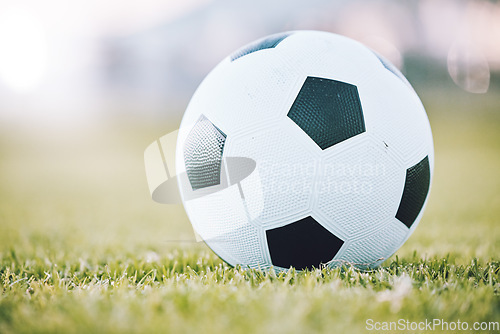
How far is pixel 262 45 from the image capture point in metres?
2.70

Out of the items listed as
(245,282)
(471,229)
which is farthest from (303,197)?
(471,229)

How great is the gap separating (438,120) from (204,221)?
27552mm

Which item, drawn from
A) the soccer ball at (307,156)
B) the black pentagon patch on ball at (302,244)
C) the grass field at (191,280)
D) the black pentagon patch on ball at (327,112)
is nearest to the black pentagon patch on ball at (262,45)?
the soccer ball at (307,156)

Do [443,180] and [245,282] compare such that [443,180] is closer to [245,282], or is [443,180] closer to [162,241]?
[162,241]

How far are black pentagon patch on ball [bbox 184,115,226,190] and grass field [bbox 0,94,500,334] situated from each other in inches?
23.4

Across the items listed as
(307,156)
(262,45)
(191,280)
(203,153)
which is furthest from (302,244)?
(262,45)

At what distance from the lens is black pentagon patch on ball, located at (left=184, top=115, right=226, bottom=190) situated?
2473mm

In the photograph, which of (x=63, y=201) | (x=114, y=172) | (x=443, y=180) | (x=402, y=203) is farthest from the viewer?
(x=114, y=172)

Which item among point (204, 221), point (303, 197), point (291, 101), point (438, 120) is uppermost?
point (291, 101)

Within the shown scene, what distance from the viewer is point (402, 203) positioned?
2508mm

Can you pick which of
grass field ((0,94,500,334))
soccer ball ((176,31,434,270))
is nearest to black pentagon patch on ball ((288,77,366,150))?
soccer ball ((176,31,434,270))

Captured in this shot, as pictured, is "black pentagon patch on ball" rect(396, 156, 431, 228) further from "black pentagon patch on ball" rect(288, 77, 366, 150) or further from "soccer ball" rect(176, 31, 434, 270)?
"black pentagon patch on ball" rect(288, 77, 366, 150)

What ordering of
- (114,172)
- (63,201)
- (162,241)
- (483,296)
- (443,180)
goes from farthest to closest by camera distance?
(114,172), (443,180), (63,201), (162,241), (483,296)

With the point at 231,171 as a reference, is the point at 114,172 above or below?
below
